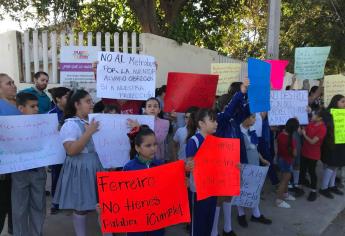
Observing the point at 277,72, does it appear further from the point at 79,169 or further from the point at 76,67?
the point at 79,169

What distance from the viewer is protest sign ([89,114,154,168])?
3.54 metres

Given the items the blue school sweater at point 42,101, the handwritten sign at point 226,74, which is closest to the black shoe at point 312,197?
the handwritten sign at point 226,74

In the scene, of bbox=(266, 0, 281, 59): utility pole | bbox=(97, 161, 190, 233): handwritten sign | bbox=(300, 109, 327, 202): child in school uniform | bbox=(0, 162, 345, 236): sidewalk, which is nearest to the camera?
bbox=(97, 161, 190, 233): handwritten sign

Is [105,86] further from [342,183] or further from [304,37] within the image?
[304,37]

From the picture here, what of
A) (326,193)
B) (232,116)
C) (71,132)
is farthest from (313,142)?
(71,132)

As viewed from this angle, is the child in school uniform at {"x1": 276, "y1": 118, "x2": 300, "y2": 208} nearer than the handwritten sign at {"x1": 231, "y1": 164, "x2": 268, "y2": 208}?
No

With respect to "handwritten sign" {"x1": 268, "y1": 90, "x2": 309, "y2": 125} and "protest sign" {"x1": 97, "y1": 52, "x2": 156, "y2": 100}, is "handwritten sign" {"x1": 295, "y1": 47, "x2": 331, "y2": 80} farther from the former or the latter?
"protest sign" {"x1": 97, "y1": 52, "x2": 156, "y2": 100}

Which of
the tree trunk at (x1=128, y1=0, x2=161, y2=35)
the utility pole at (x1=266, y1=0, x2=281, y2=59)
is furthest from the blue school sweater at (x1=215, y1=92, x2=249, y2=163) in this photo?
the tree trunk at (x1=128, y1=0, x2=161, y2=35)

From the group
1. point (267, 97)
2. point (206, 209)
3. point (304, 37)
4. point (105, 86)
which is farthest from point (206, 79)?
point (304, 37)

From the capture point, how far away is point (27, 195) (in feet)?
12.1

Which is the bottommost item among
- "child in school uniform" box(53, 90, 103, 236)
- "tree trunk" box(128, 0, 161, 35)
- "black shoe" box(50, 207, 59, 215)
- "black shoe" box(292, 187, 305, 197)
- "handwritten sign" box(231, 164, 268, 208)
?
"black shoe" box(292, 187, 305, 197)

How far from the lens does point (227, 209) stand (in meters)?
4.54

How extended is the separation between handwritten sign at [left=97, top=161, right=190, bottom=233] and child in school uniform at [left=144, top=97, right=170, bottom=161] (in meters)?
1.27

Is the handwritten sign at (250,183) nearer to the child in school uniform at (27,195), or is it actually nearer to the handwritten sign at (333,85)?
the child in school uniform at (27,195)
